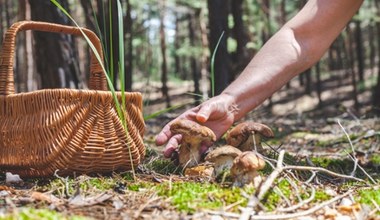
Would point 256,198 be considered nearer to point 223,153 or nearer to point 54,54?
point 223,153

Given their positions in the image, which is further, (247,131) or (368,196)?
(247,131)

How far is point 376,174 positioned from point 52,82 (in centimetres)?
383

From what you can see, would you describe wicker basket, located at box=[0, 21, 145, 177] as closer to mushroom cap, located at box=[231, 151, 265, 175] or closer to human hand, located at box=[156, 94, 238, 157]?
human hand, located at box=[156, 94, 238, 157]

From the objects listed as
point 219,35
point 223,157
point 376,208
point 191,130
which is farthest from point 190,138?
point 219,35

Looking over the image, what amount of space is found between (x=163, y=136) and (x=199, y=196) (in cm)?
82

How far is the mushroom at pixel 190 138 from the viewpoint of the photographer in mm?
2496

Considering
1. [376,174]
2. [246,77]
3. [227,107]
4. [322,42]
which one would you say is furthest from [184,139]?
[376,174]

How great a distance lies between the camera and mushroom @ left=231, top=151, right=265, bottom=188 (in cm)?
203

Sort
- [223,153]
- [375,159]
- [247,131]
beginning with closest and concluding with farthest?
[223,153], [247,131], [375,159]

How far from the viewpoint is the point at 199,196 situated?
195 cm

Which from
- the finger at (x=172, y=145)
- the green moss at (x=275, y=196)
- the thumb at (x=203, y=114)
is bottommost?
the green moss at (x=275, y=196)

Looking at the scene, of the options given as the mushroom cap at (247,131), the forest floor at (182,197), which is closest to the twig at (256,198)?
the forest floor at (182,197)

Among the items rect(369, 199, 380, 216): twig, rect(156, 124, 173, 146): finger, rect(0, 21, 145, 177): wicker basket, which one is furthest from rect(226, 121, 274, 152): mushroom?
rect(369, 199, 380, 216): twig

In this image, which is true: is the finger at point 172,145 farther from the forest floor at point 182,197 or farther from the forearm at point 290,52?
the forearm at point 290,52
